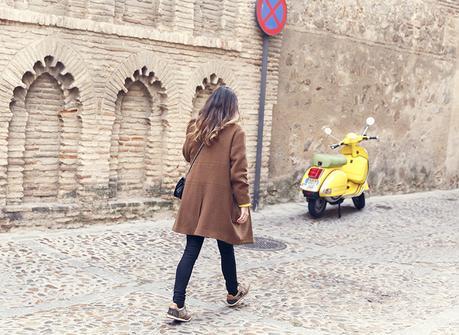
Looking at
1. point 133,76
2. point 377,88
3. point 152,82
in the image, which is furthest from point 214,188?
point 377,88

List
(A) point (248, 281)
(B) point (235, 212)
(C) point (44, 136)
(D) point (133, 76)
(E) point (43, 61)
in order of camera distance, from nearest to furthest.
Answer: (B) point (235, 212) → (A) point (248, 281) → (E) point (43, 61) → (C) point (44, 136) → (D) point (133, 76)

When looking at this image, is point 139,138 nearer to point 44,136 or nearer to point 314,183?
point 44,136

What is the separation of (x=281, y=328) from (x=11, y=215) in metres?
3.91

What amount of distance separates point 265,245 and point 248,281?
5.38ft

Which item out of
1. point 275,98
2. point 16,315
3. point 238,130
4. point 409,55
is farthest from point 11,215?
point 409,55

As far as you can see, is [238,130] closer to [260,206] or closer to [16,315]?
[16,315]

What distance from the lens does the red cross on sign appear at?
9.36 metres

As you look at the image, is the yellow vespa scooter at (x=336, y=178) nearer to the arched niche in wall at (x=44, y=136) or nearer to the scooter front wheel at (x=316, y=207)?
the scooter front wheel at (x=316, y=207)

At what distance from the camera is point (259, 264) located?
260 inches

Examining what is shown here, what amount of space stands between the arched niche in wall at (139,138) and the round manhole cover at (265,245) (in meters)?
1.70

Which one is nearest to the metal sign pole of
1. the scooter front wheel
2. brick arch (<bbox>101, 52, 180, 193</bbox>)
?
the scooter front wheel

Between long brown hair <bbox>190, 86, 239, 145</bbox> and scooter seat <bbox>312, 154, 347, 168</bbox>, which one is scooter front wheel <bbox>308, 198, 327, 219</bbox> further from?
long brown hair <bbox>190, 86, 239, 145</bbox>

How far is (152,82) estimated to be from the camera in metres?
8.45

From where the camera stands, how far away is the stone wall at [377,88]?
34.3 feet
